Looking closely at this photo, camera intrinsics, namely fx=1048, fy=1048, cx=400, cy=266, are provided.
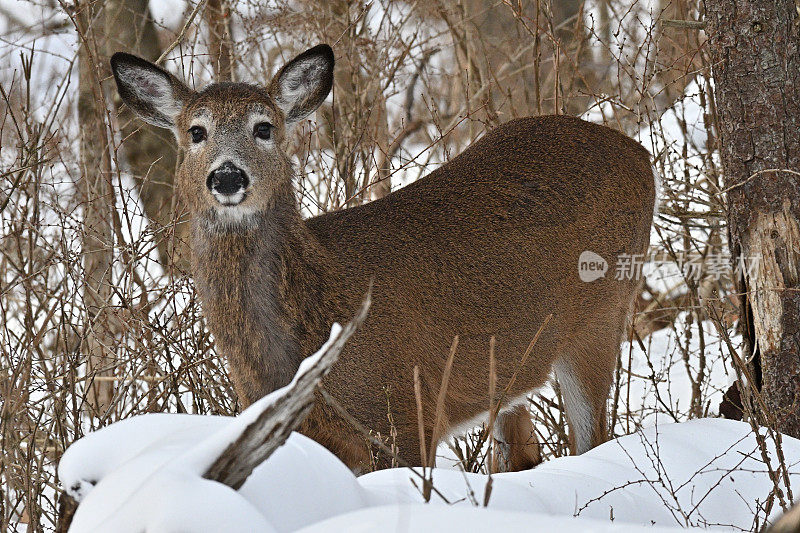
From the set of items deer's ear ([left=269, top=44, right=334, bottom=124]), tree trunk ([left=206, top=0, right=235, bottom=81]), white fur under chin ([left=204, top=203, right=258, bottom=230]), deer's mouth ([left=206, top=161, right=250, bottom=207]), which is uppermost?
tree trunk ([left=206, top=0, right=235, bottom=81])

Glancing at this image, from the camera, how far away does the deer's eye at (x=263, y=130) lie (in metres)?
4.70

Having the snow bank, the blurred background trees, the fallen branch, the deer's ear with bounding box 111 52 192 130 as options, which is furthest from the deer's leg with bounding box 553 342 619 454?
the fallen branch

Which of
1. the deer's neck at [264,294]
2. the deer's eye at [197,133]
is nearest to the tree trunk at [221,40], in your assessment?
the deer's eye at [197,133]

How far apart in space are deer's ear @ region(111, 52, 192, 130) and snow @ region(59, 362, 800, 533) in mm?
2427

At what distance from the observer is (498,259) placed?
508cm

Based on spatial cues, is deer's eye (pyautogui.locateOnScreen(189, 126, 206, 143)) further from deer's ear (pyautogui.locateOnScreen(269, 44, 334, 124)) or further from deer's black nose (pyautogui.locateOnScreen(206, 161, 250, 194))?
deer's ear (pyautogui.locateOnScreen(269, 44, 334, 124))

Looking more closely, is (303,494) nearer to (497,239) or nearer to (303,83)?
(497,239)

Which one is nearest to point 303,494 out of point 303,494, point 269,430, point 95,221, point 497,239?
point 303,494

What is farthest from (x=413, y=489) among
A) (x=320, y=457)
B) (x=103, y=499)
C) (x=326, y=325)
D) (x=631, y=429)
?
(x=631, y=429)

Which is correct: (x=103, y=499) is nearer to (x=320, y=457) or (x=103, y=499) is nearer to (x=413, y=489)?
(x=320, y=457)

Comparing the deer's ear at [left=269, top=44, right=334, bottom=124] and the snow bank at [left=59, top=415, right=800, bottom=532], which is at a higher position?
the deer's ear at [left=269, top=44, right=334, bottom=124]

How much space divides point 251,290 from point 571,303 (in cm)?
175

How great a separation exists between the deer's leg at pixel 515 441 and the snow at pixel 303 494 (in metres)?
1.96

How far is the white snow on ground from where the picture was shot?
7.29ft
